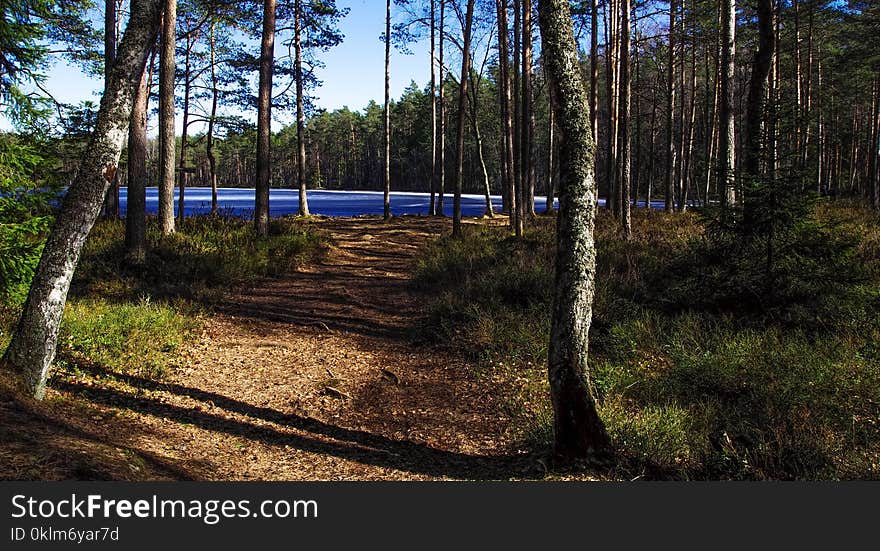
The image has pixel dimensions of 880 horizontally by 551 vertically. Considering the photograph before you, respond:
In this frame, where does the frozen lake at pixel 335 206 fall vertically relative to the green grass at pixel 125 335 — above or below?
above

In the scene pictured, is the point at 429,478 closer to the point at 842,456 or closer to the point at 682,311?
the point at 842,456

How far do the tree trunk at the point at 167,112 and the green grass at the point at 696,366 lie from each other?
8359 mm

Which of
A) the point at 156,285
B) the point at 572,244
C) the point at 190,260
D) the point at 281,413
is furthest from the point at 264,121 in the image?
the point at 572,244

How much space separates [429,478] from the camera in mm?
4777

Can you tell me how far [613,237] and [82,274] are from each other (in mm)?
13438

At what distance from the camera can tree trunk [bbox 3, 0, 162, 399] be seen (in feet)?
16.9

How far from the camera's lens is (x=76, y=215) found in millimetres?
5215

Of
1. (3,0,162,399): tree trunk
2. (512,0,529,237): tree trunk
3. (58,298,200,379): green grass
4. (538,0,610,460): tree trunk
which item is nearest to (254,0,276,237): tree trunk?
(58,298,200,379): green grass

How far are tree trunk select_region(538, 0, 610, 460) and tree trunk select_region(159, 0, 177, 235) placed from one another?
11.7 metres

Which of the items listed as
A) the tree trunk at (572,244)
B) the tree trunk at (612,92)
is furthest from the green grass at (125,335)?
the tree trunk at (612,92)

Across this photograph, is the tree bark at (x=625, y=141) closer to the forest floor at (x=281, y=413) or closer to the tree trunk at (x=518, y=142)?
the tree trunk at (x=518, y=142)

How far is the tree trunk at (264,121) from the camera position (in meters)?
15.2

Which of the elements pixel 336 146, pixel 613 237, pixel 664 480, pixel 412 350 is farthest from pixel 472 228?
pixel 336 146

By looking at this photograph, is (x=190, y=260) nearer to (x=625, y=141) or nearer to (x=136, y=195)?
(x=136, y=195)
